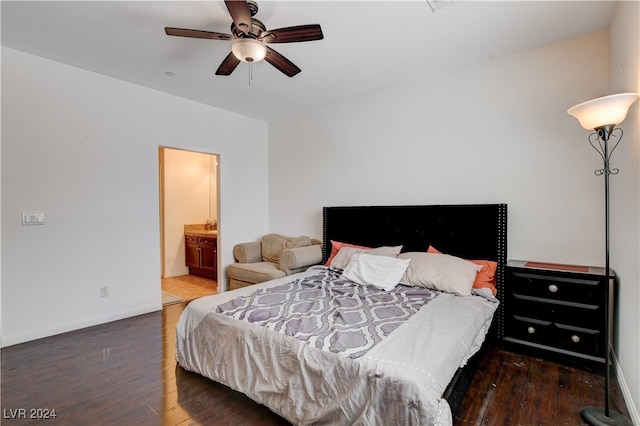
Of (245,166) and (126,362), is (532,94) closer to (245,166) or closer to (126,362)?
(245,166)

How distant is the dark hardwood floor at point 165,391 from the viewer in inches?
69.3

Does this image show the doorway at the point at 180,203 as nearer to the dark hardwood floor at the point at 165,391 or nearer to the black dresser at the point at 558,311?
the dark hardwood floor at the point at 165,391

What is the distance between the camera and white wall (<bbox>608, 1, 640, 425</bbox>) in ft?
5.57

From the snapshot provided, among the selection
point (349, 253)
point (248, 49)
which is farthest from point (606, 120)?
point (349, 253)

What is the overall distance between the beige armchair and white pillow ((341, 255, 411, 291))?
3.11 feet

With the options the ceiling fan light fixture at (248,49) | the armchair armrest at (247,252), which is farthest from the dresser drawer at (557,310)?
the armchair armrest at (247,252)

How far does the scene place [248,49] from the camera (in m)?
2.08

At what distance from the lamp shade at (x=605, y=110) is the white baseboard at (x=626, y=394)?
1575mm

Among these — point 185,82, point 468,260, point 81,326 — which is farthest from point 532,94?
point 81,326

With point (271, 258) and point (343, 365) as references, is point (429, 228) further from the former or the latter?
point (271, 258)

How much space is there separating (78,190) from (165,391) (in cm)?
230

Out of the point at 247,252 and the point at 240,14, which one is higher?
the point at 240,14

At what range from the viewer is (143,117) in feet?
11.8

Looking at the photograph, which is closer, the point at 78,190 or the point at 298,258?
the point at 78,190
